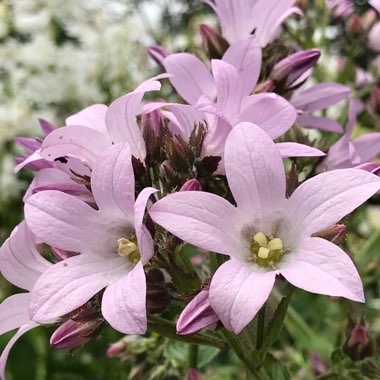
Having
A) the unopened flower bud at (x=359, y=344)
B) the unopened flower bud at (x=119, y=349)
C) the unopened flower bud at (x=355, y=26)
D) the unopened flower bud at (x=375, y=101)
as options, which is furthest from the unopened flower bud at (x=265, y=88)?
the unopened flower bud at (x=355, y=26)

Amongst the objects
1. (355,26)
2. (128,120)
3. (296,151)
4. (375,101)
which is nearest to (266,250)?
(296,151)

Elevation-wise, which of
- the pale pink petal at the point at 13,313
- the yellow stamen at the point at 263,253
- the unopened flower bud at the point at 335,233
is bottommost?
the pale pink petal at the point at 13,313

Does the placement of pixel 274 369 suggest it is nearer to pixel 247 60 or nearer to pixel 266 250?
pixel 266 250

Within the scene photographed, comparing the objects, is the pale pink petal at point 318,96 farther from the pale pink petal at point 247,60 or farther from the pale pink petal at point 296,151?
the pale pink petal at point 296,151

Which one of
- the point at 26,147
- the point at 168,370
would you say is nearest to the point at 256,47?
the point at 26,147

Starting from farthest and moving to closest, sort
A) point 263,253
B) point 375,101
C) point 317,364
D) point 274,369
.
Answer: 1. point 375,101
2. point 317,364
3. point 274,369
4. point 263,253

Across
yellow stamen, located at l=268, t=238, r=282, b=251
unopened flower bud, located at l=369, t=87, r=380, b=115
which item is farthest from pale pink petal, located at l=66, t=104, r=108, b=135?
unopened flower bud, located at l=369, t=87, r=380, b=115
